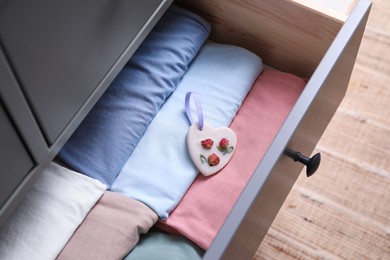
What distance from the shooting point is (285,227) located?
1080 millimetres

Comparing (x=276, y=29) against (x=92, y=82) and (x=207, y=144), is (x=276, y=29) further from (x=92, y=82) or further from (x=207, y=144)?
(x=92, y=82)

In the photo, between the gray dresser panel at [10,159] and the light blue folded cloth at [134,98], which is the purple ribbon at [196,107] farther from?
the gray dresser panel at [10,159]

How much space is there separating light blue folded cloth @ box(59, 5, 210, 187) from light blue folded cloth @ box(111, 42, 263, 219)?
0.02 meters


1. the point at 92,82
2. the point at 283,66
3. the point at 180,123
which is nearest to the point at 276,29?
the point at 283,66

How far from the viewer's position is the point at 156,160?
88 cm

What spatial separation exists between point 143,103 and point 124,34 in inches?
6.3

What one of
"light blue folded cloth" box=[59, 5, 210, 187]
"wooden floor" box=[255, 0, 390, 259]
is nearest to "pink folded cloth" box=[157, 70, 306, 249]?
"light blue folded cloth" box=[59, 5, 210, 187]

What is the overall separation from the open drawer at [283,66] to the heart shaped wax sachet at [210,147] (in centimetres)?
12

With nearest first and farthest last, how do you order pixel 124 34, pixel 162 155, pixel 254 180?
pixel 254 180 < pixel 124 34 < pixel 162 155

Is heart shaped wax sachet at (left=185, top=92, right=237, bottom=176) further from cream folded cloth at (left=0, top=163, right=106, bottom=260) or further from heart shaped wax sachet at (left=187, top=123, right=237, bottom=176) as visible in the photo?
cream folded cloth at (left=0, top=163, right=106, bottom=260)

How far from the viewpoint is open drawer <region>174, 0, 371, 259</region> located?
58cm

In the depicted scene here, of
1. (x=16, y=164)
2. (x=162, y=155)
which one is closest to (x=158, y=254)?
(x=162, y=155)

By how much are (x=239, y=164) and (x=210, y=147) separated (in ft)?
0.19

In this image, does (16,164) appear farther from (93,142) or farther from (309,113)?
(309,113)
